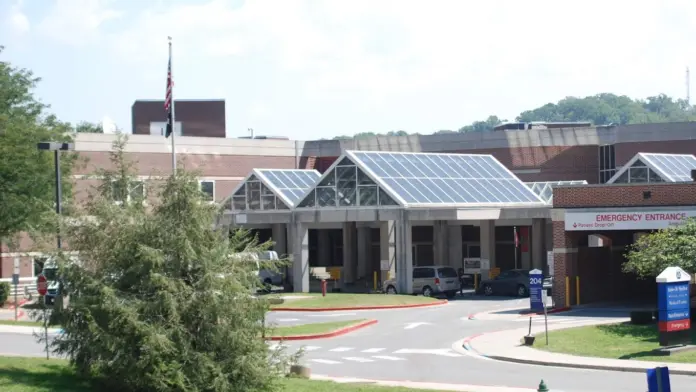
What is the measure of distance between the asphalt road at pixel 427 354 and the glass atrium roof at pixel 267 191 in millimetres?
11480

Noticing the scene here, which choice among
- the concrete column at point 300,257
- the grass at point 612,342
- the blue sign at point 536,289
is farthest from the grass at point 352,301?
the grass at point 612,342

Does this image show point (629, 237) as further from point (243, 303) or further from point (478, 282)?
point (243, 303)

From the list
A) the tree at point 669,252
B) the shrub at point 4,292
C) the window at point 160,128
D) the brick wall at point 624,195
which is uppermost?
the window at point 160,128

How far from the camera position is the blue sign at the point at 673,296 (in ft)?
97.4

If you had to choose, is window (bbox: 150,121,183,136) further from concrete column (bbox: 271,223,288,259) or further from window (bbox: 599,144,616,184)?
window (bbox: 599,144,616,184)

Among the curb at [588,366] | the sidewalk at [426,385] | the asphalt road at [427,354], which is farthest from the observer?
the curb at [588,366]

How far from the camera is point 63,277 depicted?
21062 millimetres

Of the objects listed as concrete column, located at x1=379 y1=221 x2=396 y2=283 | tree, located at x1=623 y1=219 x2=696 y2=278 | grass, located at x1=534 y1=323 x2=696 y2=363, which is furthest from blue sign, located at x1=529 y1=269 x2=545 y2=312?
concrete column, located at x1=379 y1=221 x2=396 y2=283

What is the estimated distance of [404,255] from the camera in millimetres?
51969

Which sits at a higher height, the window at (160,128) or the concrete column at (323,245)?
the window at (160,128)

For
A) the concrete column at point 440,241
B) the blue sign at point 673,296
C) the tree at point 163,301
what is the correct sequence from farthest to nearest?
the concrete column at point 440,241
the blue sign at point 673,296
the tree at point 163,301

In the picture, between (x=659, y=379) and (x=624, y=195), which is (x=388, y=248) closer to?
(x=624, y=195)

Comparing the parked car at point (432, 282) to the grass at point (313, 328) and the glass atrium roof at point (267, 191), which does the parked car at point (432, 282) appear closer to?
the glass atrium roof at point (267, 191)

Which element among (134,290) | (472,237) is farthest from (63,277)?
(472,237)
